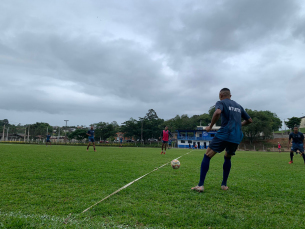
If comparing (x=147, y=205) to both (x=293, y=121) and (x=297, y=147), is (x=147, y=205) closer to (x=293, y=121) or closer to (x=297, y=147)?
(x=297, y=147)

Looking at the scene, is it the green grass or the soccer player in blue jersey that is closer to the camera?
the green grass

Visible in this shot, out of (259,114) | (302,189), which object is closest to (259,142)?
(259,114)

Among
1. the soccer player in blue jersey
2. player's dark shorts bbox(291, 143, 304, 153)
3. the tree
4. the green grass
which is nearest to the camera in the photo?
the green grass

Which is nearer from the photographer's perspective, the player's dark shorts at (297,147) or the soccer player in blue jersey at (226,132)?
the soccer player in blue jersey at (226,132)

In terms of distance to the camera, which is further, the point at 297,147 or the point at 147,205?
the point at 297,147

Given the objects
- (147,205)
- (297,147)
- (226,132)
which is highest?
(226,132)

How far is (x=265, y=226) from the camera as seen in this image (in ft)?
7.25

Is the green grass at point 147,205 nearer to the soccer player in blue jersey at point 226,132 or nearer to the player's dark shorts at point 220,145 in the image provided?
the soccer player in blue jersey at point 226,132

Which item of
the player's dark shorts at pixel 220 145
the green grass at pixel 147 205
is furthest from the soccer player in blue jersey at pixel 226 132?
the green grass at pixel 147 205

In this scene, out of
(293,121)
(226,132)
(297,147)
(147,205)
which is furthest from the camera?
(293,121)

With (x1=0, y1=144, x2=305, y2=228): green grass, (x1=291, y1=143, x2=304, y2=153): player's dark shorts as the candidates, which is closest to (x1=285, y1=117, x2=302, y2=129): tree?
(x1=291, y1=143, x2=304, y2=153): player's dark shorts

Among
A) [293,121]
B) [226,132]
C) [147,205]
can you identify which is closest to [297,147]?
[226,132]

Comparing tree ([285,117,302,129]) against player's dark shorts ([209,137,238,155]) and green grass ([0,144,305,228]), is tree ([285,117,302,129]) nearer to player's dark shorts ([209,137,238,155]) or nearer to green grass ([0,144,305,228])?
green grass ([0,144,305,228])

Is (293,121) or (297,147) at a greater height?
(293,121)
